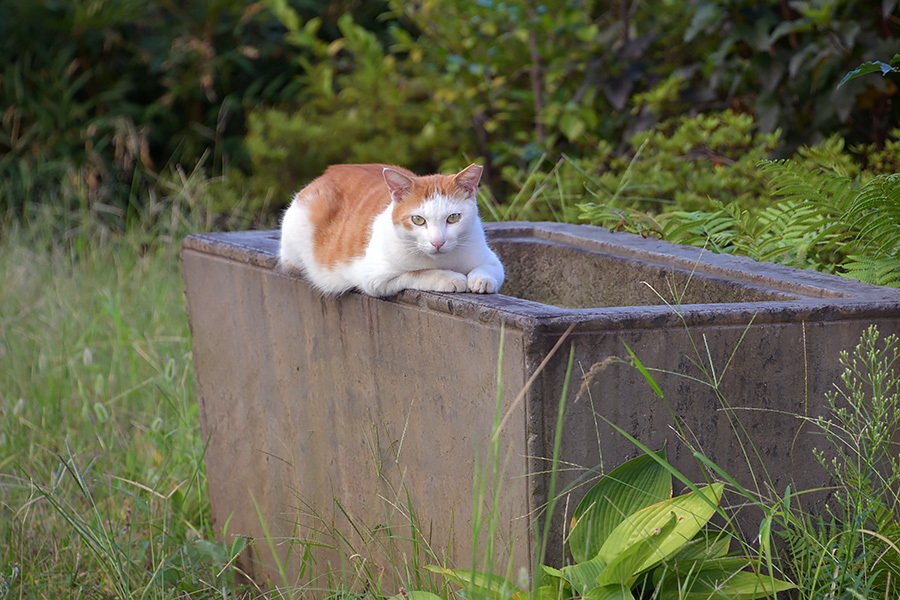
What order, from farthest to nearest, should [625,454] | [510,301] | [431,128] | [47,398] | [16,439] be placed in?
[431,128], [47,398], [16,439], [510,301], [625,454]

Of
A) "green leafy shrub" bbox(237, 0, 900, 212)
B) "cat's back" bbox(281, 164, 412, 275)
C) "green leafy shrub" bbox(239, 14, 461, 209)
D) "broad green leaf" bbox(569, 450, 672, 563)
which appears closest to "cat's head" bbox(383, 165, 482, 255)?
"cat's back" bbox(281, 164, 412, 275)

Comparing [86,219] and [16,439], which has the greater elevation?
[86,219]

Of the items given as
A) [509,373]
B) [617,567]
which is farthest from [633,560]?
[509,373]

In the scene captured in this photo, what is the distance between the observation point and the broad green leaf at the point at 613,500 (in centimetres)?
171

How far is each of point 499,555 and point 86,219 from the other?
164 inches

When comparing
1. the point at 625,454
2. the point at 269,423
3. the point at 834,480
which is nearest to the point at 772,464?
the point at 834,480

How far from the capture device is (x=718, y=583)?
1.69 meters

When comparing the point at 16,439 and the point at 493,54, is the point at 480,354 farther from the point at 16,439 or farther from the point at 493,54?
the point at 493,54

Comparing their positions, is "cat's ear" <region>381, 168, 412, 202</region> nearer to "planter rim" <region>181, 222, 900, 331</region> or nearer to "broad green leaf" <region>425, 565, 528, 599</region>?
"planter rim" <region>181, 222, 900, 331</region>

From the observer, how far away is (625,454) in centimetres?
177

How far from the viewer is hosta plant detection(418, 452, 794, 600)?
1628 millimetres

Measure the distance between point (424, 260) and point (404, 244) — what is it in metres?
0.06

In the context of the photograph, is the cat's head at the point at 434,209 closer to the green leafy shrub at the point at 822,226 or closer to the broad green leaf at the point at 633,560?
the green leafy shrub at the point at 822,226

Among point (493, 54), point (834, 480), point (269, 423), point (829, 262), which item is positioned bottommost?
point (269, 423)
